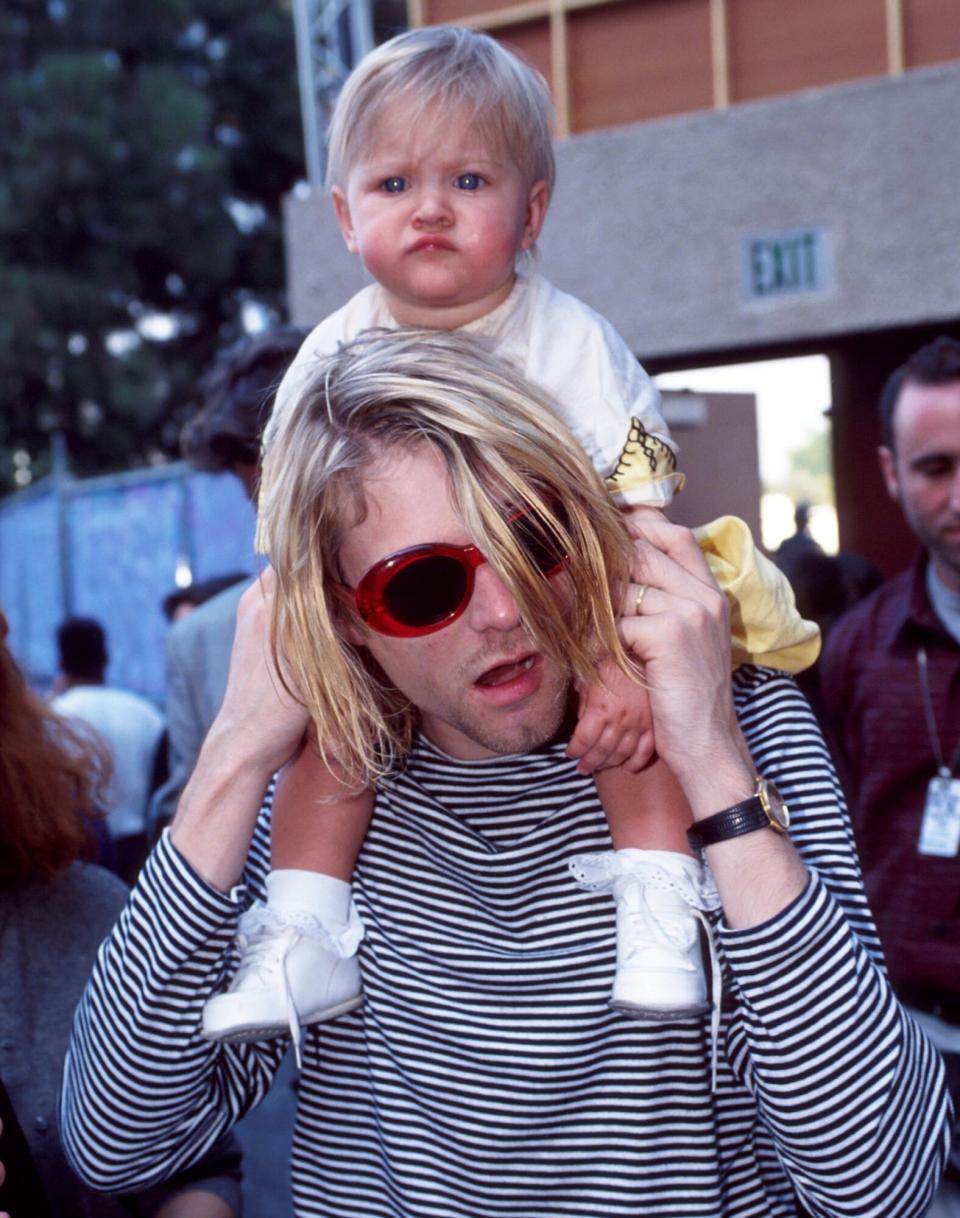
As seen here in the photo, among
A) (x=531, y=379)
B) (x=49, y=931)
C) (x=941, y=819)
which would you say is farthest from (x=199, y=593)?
(x=531, y=379)

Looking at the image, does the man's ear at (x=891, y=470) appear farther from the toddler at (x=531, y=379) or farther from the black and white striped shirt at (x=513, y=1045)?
the black and white striped shirt at (x=513, y=1045)

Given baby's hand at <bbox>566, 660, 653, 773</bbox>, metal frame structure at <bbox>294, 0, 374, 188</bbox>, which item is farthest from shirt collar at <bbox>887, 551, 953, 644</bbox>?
metal frame structure at <bbox>294, 0, 374, 188</bbox>

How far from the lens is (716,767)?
1.73m

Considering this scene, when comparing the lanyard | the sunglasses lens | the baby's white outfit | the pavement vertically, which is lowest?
the pavement

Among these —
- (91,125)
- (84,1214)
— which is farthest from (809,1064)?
(91,125)

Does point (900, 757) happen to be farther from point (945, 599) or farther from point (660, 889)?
point (660, 889)

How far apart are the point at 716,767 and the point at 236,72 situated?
1998 centimetres

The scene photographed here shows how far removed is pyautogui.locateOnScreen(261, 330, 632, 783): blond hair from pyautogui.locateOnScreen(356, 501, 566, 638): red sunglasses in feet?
0.05

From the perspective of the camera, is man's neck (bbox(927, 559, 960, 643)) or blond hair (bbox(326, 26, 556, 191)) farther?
man's neck (bbox(927, 559, 960, 643))

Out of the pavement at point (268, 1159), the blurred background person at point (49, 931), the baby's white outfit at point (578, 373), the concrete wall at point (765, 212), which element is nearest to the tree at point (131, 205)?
the concrete wall at point (765, 212)

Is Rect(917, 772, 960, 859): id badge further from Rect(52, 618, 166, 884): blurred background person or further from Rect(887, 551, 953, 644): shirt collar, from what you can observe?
Rect(52, 618, 166, 884): blurred background person

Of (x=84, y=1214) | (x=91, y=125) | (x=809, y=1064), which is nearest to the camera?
(x=809, y=1064)

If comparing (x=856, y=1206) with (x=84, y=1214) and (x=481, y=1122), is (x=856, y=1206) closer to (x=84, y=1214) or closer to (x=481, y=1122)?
(x=481, y=1122)

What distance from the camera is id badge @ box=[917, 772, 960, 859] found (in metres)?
3.34
